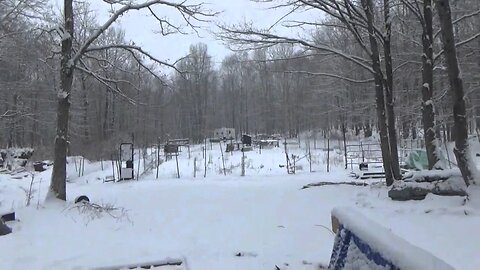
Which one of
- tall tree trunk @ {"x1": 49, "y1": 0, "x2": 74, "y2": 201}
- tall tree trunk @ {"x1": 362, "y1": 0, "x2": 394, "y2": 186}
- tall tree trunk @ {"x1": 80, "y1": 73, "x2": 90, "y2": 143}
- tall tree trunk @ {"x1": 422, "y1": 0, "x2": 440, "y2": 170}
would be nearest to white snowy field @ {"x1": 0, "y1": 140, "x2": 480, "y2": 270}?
tall tree trunk @ {"x1": 362, "y1": 0, "x2": 394, "y2": 186}

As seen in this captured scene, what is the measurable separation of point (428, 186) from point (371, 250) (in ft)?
24.3

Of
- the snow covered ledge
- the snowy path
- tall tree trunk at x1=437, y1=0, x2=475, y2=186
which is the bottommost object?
the snowy path

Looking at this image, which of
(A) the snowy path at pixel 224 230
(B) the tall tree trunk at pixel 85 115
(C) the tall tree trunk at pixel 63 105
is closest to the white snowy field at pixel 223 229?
(A) the snowy path at pixel 224 230

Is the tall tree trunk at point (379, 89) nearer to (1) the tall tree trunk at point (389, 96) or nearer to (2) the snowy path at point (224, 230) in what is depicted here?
(1) the tall tree trunk at point (389, 96)

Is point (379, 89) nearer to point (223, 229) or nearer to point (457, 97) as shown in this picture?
point (457, 97)

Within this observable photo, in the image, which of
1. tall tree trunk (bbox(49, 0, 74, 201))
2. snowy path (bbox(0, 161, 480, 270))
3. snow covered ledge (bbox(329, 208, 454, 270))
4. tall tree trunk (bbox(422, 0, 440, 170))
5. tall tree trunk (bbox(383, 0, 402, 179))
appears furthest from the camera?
tall tree trunk (bbox(383, 0, 402, 179))

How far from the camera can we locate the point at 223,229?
7723mm

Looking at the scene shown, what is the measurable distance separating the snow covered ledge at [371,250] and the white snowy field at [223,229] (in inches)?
97.1

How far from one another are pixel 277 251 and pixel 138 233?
2.52 m

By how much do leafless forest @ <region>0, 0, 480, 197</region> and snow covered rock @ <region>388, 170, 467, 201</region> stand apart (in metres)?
0.81

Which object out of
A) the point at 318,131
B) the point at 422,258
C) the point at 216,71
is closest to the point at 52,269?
the point at 422,258

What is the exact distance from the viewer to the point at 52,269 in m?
5.43

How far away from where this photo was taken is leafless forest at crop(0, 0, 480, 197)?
11172 millimetres

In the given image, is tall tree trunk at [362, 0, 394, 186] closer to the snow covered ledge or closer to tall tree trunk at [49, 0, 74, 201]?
tall tree trunk at [49, 0, 74, 201]
